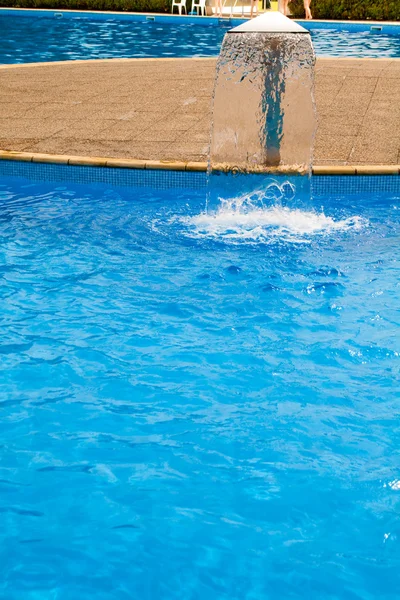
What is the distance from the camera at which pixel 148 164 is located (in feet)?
26.0

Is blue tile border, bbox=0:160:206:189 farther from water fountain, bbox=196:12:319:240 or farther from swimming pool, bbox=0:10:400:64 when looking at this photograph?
swimming pool, bbox=0:10:400:64

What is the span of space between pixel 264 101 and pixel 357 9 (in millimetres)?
16910

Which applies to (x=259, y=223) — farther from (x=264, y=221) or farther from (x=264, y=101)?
(x=264, y=101)

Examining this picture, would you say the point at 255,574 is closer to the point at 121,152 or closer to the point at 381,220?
the point at 381,220

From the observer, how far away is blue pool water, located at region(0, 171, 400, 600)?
347 cm

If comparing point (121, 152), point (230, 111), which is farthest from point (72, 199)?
point (230, 111)

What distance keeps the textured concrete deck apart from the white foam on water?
32.6 inches

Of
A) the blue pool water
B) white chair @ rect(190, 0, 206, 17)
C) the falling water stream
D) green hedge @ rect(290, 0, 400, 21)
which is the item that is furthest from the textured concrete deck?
white chair @ rect(190, 0, 206, 17)

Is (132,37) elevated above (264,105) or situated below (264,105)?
above

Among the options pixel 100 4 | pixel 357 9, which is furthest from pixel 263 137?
pixel 100 4

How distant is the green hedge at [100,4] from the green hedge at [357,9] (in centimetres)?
422

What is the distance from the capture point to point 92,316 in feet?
18.5

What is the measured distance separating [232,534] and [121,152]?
5.37 metres

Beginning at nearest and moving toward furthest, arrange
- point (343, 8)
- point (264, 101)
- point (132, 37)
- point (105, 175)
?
point (264, 101) < point (105, 175) < point (132, 37) < point (343, 8)
